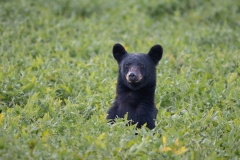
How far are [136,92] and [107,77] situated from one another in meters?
1.96

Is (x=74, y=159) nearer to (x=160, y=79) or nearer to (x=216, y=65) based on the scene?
(x=160, y=79)

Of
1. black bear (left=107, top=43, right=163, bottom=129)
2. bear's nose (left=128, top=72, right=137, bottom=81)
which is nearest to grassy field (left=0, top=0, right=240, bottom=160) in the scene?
black bear (left=107, top=43, right=163, bottom=129)

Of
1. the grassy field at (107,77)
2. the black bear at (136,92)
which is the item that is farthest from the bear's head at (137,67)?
the grassy field at (107,77)

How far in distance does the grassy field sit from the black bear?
8.8 inches

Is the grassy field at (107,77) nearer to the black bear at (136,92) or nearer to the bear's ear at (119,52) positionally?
the black bear at (136,92)

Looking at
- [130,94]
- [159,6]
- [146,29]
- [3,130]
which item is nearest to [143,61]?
[130,94]

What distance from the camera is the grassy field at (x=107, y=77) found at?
5367mm

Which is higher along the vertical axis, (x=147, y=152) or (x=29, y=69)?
(x=29, y=69)

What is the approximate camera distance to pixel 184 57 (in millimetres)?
9391

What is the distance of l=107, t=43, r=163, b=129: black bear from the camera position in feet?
20.9

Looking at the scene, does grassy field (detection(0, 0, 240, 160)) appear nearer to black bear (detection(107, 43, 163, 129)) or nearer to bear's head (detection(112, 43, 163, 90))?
black bear (detection(107, 43, 163, 129))

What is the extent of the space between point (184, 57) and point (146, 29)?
264 centimetres

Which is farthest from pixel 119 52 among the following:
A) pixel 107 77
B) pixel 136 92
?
pixel 107 77

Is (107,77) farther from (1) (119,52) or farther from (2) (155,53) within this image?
(2) (155,53)
